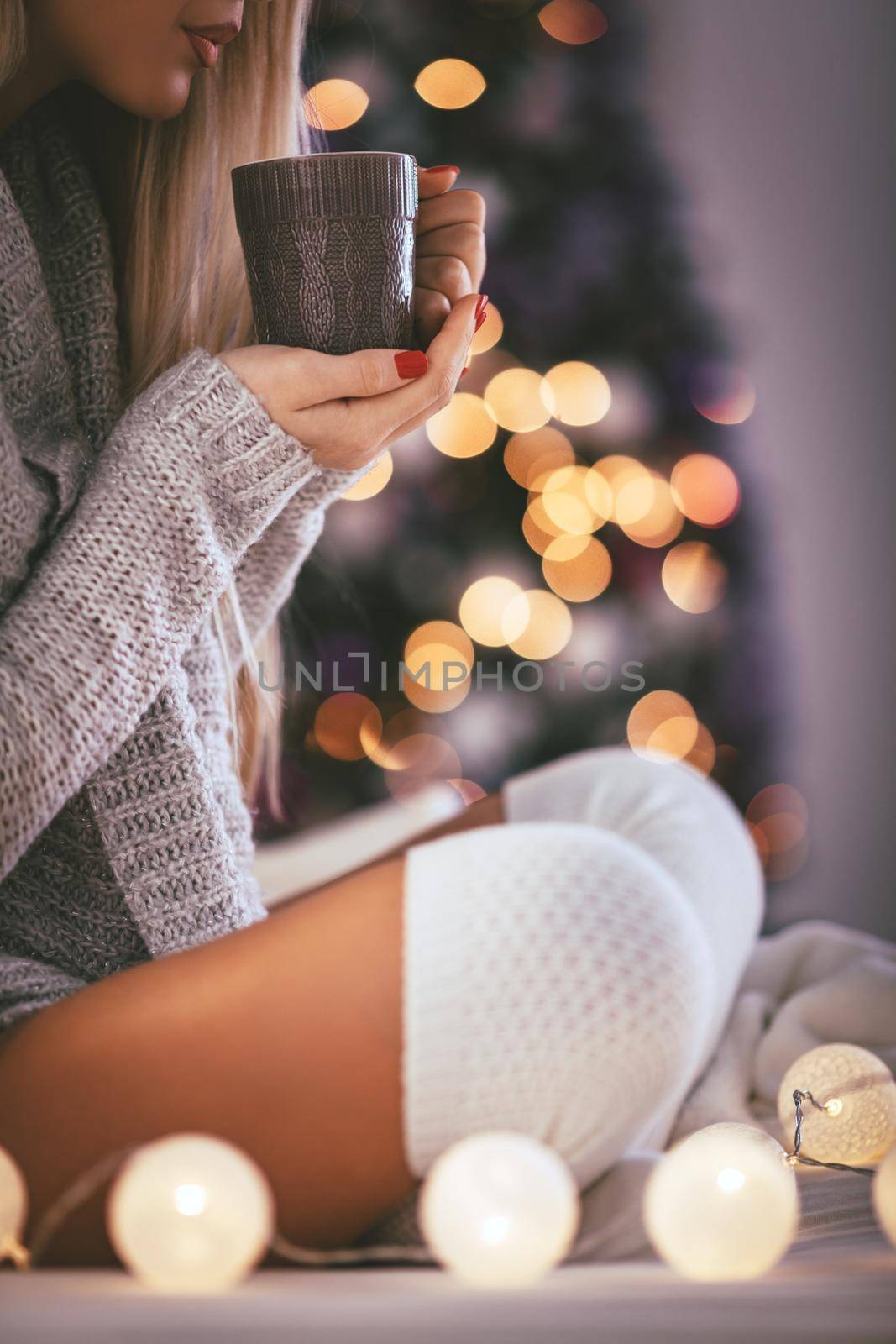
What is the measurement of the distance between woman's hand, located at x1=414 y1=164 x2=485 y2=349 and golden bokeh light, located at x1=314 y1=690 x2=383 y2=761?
83cm

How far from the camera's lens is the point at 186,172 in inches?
33.9

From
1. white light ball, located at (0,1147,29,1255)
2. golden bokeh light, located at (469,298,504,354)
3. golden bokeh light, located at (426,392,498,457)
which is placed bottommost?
white light ball, located at (0,1147,29,1255)

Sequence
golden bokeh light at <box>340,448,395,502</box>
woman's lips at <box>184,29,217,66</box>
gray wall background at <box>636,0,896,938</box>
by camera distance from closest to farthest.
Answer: woman's lips at <box>184,29,217,66</box>
golden bokeh light at <box>340,448,395,502</box>
gray wall background at <box>636,0,896,938</box>

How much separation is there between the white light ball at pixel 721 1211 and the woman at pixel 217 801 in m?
0.06

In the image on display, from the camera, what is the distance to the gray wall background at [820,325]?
5.99 ft

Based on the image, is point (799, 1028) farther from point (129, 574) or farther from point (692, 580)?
point (692, 580)

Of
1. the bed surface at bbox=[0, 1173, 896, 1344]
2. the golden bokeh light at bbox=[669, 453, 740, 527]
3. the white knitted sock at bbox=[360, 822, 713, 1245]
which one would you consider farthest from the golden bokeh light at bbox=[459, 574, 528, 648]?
the bed surface at bbox=[0, 1173, 896, 1344]

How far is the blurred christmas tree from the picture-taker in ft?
4.31

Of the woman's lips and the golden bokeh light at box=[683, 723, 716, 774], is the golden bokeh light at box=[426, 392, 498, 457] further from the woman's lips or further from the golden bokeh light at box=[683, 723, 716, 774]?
the woman's lips

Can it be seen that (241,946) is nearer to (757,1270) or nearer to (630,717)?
(757,1270)

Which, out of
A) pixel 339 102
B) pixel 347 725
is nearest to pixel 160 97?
pixel 339 102

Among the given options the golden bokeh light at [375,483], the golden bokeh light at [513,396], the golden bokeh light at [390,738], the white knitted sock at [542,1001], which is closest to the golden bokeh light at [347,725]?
the golden bokeh light at [390,738]

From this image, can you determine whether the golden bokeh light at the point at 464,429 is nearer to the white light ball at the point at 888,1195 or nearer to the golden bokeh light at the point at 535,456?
the golden bokeh light at the point at 535,456

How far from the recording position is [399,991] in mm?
481
